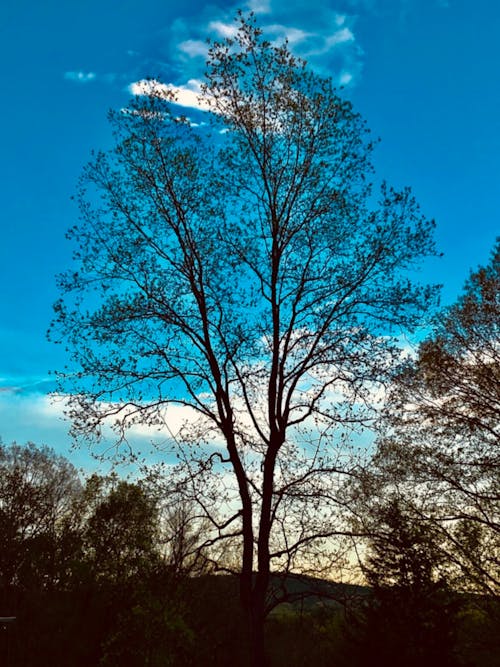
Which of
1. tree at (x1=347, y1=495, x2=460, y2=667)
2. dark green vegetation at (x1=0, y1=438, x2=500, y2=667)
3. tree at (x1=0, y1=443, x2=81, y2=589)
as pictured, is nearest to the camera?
dark green vegetation at (x1=0, y1=438, x2=500, y2=667)

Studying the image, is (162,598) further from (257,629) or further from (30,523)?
(30,523)

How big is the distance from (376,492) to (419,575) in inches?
290

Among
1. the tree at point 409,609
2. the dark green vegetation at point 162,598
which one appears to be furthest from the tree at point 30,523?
the tree at point 409,609

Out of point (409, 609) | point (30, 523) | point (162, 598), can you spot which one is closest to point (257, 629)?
point (162, 598)

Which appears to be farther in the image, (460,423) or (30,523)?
(30,523)

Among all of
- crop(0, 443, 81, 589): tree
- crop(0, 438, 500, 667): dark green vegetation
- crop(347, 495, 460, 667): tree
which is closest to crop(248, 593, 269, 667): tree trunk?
crop(0, 438, 500, 667): dark green vegetation

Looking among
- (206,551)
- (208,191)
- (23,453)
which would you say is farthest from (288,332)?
(23,453)

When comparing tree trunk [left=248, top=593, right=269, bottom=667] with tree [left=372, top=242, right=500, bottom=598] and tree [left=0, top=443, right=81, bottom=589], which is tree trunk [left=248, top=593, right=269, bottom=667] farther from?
tree [left=0, top=443, right=81, bottom=589]

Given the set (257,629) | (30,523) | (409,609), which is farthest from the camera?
(30,523)

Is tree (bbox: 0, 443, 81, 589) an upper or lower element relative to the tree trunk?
upper

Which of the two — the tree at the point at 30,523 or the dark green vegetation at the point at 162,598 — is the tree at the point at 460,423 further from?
the tree at the point at 30,523

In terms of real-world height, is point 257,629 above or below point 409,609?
below

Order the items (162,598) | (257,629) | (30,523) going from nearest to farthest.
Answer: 1. (257,629)
2. (162,598)
3. (30,523)

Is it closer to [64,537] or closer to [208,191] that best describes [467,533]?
[208,191]
